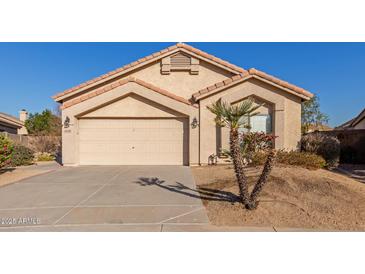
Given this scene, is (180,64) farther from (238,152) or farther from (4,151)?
(4,151)

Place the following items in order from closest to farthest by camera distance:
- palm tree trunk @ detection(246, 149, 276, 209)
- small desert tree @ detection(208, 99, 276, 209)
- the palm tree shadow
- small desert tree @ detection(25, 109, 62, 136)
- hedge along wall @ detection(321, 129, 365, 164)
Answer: palm tree trunk @ detection(246, 149, 276, 209) < small desert tree @ detection(208, 99, 276, 209) < the palm tree shadow < hedge along wall @ detection(321, 129, 365, 164) < small desert tree @ detection(25, 109, 62, 136)

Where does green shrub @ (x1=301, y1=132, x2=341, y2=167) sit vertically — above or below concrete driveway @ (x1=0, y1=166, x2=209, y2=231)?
above

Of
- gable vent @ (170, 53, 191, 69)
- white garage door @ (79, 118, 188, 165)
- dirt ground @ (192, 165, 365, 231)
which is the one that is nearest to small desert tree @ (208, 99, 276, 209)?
dirt ground @ (192, 165, 365, 231)

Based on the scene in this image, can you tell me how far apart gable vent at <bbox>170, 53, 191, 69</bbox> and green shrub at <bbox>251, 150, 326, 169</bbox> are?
6561 mm

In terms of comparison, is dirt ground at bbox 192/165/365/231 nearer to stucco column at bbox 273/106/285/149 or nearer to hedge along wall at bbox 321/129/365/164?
stucco column at bbox 273/106/285/149

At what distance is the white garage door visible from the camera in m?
11.3

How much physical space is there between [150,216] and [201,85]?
31.1 ft

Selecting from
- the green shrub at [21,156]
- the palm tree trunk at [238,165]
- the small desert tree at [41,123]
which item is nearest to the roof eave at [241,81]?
the palm tree trunk at [238,165]

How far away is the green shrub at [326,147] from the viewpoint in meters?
9.73

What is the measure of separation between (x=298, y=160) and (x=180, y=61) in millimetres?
8135

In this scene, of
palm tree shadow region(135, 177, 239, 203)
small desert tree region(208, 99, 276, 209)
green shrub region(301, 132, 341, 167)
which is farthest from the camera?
green shrub region(301, 132, 341, 167)

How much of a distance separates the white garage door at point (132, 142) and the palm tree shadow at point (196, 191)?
12.0 feet

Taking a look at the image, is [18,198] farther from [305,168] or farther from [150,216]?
[305,168]

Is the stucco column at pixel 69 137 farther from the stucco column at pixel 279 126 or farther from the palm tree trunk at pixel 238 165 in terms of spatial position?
the stucco column at pixel 279 126
